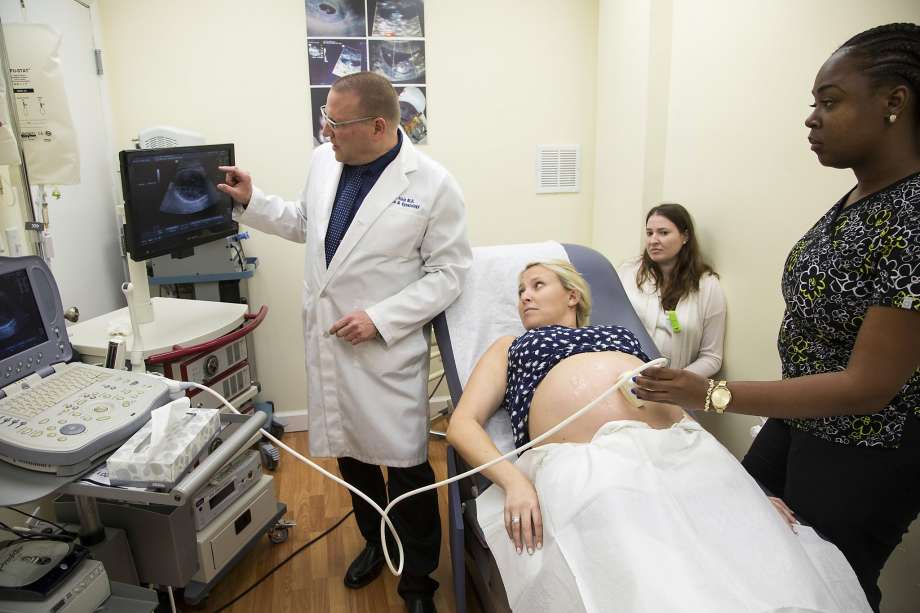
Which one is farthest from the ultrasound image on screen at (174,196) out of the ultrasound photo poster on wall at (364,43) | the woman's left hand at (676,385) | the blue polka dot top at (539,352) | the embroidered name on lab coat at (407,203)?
the woman's left hand at (676,385)

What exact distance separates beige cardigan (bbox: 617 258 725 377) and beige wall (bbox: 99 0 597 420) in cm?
99

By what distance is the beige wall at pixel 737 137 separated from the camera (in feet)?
5.63

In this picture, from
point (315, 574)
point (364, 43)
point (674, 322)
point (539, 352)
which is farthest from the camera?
point (364, 43)

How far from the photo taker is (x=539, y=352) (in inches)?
61.6

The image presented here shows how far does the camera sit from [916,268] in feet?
3.15

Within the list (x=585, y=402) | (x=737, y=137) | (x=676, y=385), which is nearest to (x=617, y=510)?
(x=676, y=385)

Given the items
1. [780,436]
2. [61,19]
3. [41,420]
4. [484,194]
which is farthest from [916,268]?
[61,19]

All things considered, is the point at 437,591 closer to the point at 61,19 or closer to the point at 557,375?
the point at 557,375

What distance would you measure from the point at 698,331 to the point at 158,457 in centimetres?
180

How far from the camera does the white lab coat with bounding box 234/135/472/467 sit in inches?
66.7

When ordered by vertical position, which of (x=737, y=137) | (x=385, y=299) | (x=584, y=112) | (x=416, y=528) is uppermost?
(x=584, y=112)

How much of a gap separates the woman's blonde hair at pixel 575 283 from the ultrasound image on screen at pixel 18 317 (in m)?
1.20

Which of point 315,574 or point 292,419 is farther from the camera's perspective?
point 292,419

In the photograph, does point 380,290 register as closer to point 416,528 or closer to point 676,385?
point 416,528
